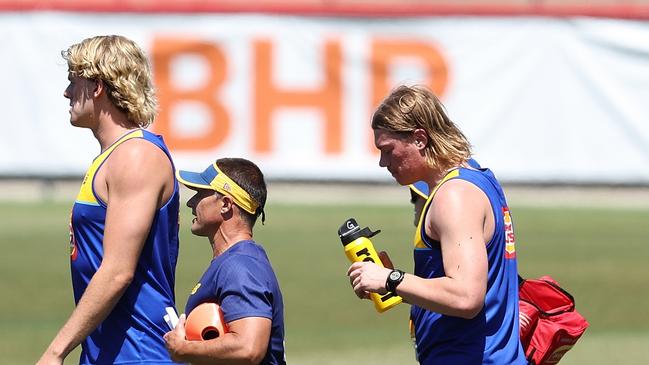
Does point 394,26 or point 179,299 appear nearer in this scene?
point 179,299

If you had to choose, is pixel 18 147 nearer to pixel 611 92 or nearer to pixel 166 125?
pixel 166 125

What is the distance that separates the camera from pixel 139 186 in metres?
4.89

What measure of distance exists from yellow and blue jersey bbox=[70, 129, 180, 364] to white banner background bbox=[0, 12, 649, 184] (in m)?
15.5

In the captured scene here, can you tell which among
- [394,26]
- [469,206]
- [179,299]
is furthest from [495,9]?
[469,206]

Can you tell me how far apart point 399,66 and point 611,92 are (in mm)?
3295

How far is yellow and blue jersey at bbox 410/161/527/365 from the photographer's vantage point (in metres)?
4.87

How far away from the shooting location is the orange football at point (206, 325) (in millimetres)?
4852

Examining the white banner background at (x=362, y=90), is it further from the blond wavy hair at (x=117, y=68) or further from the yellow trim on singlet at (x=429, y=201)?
the yellow trim on singlet at (x=429, y=201)

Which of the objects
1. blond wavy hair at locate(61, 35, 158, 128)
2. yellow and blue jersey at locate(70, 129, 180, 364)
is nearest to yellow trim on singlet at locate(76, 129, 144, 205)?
yellow and blue jersey at locate(70, 129, 180, 364)

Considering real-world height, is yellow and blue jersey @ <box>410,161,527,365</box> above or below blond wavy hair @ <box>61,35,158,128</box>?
below

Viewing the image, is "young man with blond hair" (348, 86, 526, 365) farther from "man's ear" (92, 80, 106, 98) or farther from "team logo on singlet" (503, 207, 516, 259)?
"man's ear" (92, 80, 106, 98)

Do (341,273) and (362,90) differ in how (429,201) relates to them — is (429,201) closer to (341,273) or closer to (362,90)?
(341,273)

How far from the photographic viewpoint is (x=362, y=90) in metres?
20.9

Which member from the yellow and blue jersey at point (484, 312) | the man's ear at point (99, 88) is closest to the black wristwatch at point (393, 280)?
the yellow and blue jersey at point (484, 312)
